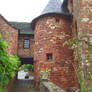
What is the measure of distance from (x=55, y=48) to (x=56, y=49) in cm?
10

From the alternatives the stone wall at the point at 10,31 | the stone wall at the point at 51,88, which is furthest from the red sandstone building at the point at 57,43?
the stone wall at the point at 51,88

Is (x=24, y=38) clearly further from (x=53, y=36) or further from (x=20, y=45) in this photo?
(x=53, y=36)

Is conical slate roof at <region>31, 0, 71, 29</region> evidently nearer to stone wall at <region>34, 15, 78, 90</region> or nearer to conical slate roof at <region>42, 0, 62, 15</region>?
conical slate roof at <region>42, 0, 62, 15</region>

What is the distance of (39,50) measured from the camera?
9.23 metres

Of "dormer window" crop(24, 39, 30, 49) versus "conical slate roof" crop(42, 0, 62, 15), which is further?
"dormer window" crop(24, 39, 30, 49)

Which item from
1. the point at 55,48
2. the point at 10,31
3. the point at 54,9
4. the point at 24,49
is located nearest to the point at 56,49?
the point at 55,48

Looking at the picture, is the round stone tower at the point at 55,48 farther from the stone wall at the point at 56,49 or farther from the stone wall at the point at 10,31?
the stone wall at the point at 10,31

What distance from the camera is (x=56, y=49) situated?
857 cm

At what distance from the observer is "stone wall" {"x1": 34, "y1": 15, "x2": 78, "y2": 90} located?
821cm

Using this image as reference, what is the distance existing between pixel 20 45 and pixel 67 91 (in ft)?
23.3

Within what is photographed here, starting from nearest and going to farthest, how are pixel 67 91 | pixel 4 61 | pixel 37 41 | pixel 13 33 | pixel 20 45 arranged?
1. pixel 4 61
2. pixel 67 91
3. pixel 37 41
4. pixel 13 33
5. pixel 20 45

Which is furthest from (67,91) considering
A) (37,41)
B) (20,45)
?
(20,45)

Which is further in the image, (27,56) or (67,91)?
(27,56)

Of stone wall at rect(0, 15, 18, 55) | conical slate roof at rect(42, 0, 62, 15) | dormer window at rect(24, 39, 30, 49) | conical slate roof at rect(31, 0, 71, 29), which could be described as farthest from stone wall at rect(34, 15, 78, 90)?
dormer window at rect(24, 39, 30, 49)
